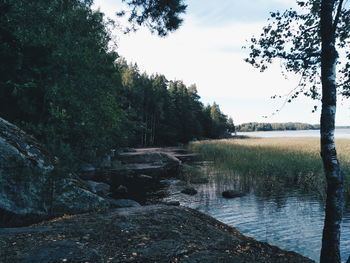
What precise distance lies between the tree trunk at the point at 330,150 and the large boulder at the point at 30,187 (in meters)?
6.19

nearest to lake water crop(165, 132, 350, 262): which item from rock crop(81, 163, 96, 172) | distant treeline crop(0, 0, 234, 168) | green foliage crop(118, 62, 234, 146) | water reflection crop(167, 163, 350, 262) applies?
water reflection crop(167, 163, 350, 262)

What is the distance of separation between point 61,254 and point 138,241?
1571mm

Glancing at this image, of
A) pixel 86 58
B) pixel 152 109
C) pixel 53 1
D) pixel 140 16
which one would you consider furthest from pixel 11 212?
pixel 152 109

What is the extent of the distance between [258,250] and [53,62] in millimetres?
10387

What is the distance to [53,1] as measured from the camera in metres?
11.5

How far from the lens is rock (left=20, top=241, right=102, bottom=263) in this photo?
4254mm

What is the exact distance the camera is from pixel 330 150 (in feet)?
16.2

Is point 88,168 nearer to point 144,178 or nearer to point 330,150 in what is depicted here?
point 144,178

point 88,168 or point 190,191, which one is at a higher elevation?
point 88,168

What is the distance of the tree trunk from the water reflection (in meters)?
2.84

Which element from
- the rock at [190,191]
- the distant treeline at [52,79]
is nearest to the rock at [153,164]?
the rock at [190,191]

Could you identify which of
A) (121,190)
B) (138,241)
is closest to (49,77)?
(121,190)

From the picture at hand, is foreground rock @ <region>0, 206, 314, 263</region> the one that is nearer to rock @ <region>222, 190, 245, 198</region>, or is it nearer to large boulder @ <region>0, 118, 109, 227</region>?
large boulder @ <region>0, 118, 109, 227</region>

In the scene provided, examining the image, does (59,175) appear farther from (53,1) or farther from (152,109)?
(152,109)
